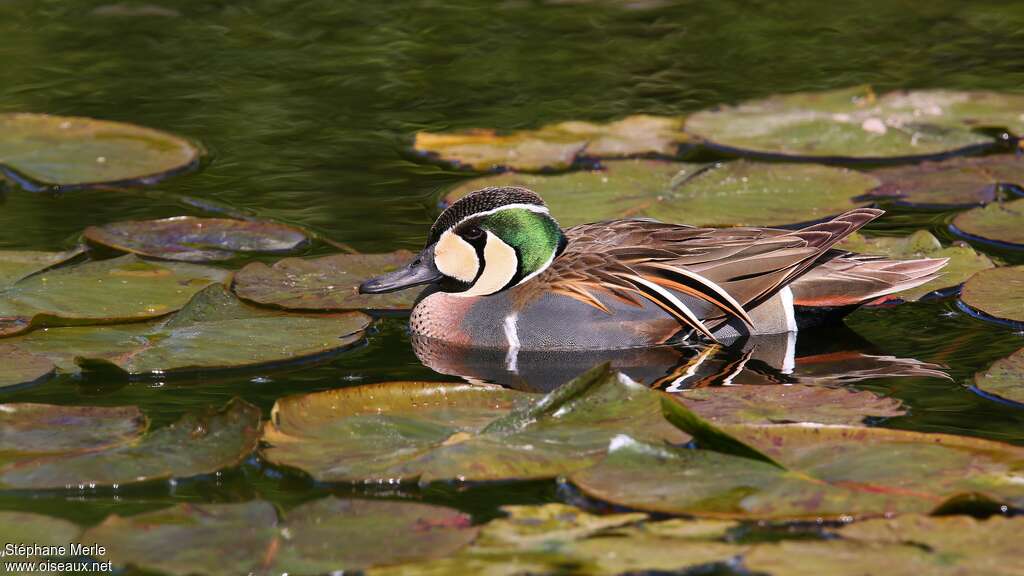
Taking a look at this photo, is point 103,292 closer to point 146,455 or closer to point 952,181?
point 146,455

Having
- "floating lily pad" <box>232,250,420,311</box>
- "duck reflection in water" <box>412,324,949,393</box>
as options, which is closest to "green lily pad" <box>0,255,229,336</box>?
"floating lily pad" <box>232,250,420,311</box>

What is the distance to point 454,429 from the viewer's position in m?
5.67

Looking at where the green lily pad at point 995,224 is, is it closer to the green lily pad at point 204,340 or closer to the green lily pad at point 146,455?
the green lily pad at point 204,340

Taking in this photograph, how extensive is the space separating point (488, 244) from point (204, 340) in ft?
5.07

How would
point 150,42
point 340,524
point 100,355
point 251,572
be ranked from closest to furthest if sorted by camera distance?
point 251,572 < point 340,524 < point 100,355 < point 150,42

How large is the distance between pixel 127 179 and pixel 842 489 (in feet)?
19.8

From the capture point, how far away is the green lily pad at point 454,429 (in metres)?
5.33

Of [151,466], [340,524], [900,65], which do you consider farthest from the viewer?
[900,65]

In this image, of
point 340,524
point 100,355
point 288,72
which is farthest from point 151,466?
point 288,72

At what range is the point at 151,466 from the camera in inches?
212

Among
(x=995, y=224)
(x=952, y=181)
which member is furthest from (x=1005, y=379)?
→ (x=952, y=181)

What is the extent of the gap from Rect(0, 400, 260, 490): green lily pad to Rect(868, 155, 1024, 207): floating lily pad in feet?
16.0

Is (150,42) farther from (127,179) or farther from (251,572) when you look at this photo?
(251,572)

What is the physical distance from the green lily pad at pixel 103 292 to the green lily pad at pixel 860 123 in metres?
4.19
